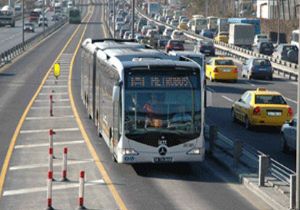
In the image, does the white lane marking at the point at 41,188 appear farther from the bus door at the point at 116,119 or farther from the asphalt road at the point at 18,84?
the asphalt road at the point at 18,84

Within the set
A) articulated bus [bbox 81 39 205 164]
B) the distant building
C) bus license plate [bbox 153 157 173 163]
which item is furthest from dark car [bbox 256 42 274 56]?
bus license plate [bbox 153 157 173 163]

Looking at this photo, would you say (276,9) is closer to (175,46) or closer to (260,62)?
(175,46)

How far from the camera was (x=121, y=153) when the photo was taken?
21000 millimetres

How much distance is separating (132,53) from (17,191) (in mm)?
6405

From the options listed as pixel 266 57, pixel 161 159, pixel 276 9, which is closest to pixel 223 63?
pixel 266 57

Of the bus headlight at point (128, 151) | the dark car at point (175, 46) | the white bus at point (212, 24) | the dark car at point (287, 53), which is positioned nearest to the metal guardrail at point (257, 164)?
the bus headlight at point (128, 151)

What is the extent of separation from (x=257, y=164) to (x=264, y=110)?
9.13 metres

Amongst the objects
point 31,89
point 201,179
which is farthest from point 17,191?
point 31,89

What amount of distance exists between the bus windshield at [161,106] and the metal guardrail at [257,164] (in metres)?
1.39

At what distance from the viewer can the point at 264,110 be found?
103ft

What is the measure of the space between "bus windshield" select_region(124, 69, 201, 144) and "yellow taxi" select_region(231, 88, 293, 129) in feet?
33.4

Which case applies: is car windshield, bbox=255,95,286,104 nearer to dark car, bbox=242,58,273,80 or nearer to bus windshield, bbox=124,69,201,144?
bus windshield, bbox=124,69,201,144

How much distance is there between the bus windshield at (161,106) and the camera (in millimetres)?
21016

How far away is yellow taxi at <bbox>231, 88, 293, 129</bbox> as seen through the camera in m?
31.1
